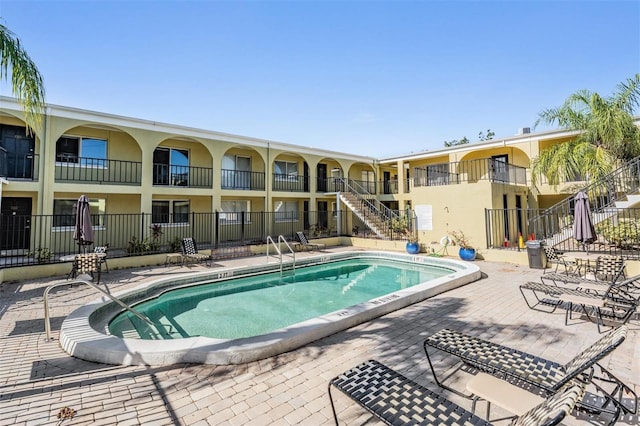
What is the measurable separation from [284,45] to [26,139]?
12.0 meters

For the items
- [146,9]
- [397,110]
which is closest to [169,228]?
[146,9]

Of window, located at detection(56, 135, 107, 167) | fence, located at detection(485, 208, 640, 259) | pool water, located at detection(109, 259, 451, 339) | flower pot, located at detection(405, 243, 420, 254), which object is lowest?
pool water, located at detection(109, 259, 451, 339)

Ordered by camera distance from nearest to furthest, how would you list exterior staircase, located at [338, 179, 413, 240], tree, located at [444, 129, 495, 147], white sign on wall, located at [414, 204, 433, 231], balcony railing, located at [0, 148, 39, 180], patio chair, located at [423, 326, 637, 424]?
patio chair, located at [423, 326, 637, 424]
balcony railing, located at [0, 148, 39, 180]
white sign on wall, located at [414, 204, 433, 231]
exterior staircase, located at [338, 179, 413, 240]
tree, located at [444, 129, 495, 147]

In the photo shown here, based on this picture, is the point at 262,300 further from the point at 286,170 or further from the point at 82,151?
the point at 286,170

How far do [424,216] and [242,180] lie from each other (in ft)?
37.6

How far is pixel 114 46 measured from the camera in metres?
9.98

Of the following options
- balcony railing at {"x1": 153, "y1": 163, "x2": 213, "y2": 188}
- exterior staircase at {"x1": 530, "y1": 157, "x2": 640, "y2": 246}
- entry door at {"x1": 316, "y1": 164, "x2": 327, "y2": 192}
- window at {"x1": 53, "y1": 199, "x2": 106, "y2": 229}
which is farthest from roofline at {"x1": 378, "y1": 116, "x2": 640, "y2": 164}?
window at {"x1": 53, "y1": 199, "x2": 106, "y2": 229}

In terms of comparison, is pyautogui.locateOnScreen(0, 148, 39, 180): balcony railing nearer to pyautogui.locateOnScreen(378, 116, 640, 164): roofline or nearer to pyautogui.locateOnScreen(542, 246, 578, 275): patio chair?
pyautogui.locateOnScreen(542, 246, 578, 275): patio chair

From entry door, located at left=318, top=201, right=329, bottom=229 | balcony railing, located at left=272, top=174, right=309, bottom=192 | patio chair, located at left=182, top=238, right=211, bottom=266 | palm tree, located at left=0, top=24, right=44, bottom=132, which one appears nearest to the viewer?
palm tree, located at left=0, top=24, right=44, bottom=132

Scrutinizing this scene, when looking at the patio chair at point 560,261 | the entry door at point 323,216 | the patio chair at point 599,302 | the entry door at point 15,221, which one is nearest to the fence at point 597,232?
the patio chair at point 560,261

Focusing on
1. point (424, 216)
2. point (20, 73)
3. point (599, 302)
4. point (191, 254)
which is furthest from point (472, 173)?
point (20, 73)

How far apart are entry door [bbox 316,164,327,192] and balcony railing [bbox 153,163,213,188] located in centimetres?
856

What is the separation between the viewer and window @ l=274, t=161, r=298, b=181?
21036 mm

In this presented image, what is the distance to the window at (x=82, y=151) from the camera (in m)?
13.6
